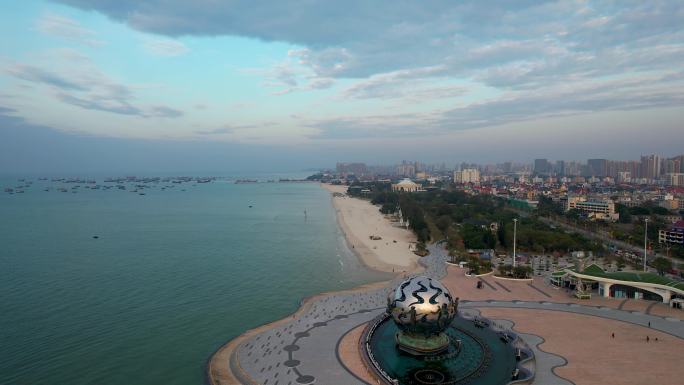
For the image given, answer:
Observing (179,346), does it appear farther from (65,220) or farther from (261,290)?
(65,220)

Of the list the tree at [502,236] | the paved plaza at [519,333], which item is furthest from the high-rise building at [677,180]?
the paved plaza at [519,333]

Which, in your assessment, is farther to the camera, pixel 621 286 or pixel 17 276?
pixel 17 276

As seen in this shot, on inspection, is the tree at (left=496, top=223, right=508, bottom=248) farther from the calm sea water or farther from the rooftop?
the rooftop

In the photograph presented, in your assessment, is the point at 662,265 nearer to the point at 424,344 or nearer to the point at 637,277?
the point at 637,277

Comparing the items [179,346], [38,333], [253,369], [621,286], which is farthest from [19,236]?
[621,286]

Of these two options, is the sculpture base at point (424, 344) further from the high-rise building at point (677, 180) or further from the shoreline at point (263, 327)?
the high-rise building at point (677, 180)

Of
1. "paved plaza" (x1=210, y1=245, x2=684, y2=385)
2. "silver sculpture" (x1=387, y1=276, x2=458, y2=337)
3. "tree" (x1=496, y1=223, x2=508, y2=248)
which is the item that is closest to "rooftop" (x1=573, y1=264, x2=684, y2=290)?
"paved plaza" (x1=210, y1=245, x2=684, y2=385)
